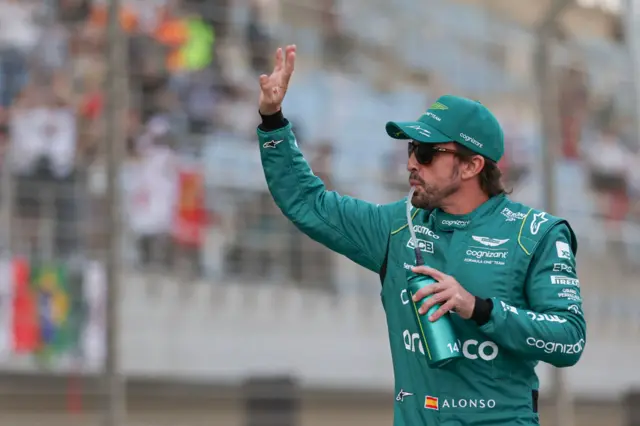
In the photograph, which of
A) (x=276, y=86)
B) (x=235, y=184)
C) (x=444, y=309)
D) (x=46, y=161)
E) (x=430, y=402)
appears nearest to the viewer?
(x=444, y=309)

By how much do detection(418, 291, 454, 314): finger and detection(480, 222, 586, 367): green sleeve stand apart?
0.12 meters

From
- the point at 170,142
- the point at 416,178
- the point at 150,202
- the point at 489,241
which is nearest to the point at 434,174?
the point at 416,178

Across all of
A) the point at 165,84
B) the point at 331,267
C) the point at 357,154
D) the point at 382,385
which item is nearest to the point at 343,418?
the point at 382,385

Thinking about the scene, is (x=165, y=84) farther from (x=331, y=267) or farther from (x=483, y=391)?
(x=483, y=391)

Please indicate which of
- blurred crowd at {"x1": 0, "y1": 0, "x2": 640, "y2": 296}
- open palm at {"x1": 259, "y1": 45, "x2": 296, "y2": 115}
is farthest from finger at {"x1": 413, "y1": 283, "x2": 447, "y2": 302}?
blurred crowd at {"x1": 0, "y1": 0, "x2": 640, "y2": 296}

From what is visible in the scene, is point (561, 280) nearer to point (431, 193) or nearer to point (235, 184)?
point (431, 193)

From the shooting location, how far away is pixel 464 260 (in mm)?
2977

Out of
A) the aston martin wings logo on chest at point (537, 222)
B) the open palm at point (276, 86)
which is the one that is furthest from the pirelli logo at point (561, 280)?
the open palm at point (276, 86)

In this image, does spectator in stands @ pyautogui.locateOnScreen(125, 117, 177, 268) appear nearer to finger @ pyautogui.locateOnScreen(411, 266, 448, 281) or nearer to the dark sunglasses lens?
the dark sunglasses lens

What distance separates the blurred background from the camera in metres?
6.56

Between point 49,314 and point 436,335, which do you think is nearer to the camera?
point 436,335

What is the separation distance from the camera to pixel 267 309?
775 centimetres

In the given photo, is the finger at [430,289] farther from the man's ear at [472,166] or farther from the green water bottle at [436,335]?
the man's ear at [472,166]

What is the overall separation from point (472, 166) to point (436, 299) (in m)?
0.51
